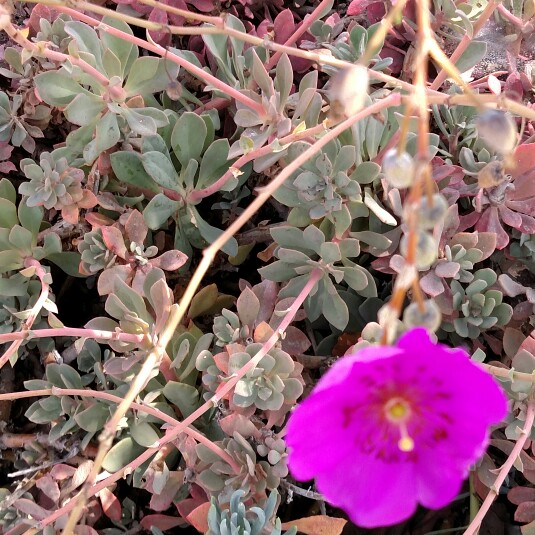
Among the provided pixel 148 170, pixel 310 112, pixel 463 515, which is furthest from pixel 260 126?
pixel 463 515

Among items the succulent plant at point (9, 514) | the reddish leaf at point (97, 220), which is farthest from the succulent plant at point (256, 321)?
the succulent plant at point (9, 514)

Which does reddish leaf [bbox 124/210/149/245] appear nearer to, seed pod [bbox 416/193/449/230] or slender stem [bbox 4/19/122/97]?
slender stem [bbox 4/19/122/97]

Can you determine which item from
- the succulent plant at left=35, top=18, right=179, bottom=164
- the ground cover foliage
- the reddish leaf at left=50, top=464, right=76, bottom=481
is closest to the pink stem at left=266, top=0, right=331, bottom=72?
the ground cover foliage

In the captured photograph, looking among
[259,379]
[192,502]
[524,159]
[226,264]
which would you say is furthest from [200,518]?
[524,159]

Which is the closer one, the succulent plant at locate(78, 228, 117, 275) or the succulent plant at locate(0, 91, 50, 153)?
the succulent plant at locate(78, 228, 117, 275)

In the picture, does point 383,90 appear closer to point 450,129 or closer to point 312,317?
point 450,129

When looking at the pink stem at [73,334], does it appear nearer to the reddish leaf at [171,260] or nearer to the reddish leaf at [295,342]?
the reddish leaf at [171,260]
